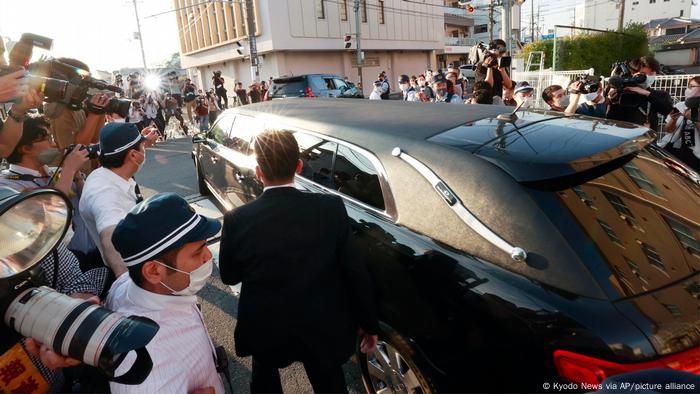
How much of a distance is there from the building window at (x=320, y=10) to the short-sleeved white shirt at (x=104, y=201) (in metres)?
30.7

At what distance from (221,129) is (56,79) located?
66.8 inches

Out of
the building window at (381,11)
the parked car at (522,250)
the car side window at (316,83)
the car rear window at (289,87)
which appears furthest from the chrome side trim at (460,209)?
the building window at (381,11)

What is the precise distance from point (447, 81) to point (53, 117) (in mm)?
6471

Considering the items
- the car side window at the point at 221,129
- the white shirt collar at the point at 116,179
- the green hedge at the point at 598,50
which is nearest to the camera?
the white shirt collar at the point at 116,179

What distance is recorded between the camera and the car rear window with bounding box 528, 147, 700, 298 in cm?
157

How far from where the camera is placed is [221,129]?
185 inches

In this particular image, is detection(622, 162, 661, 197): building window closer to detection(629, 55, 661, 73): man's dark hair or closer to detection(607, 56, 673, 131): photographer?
detection(607, 56, 673, 131): photographer

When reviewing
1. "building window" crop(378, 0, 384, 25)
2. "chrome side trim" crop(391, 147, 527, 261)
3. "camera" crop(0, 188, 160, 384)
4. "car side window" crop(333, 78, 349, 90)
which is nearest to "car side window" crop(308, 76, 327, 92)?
"car side window" crop(333, 78, 349, 90)

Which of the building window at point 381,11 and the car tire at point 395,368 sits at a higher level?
the building window at point 381,11

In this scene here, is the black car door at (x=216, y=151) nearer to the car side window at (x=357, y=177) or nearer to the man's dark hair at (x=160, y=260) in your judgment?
the car side window at (x=357, y=177)

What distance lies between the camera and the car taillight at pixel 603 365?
55.4 inches

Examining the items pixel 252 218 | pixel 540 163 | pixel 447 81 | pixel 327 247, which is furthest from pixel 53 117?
pixel 447 81

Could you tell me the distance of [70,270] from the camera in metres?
1.77

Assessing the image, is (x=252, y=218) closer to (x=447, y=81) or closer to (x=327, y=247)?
(x=327, y=247)
